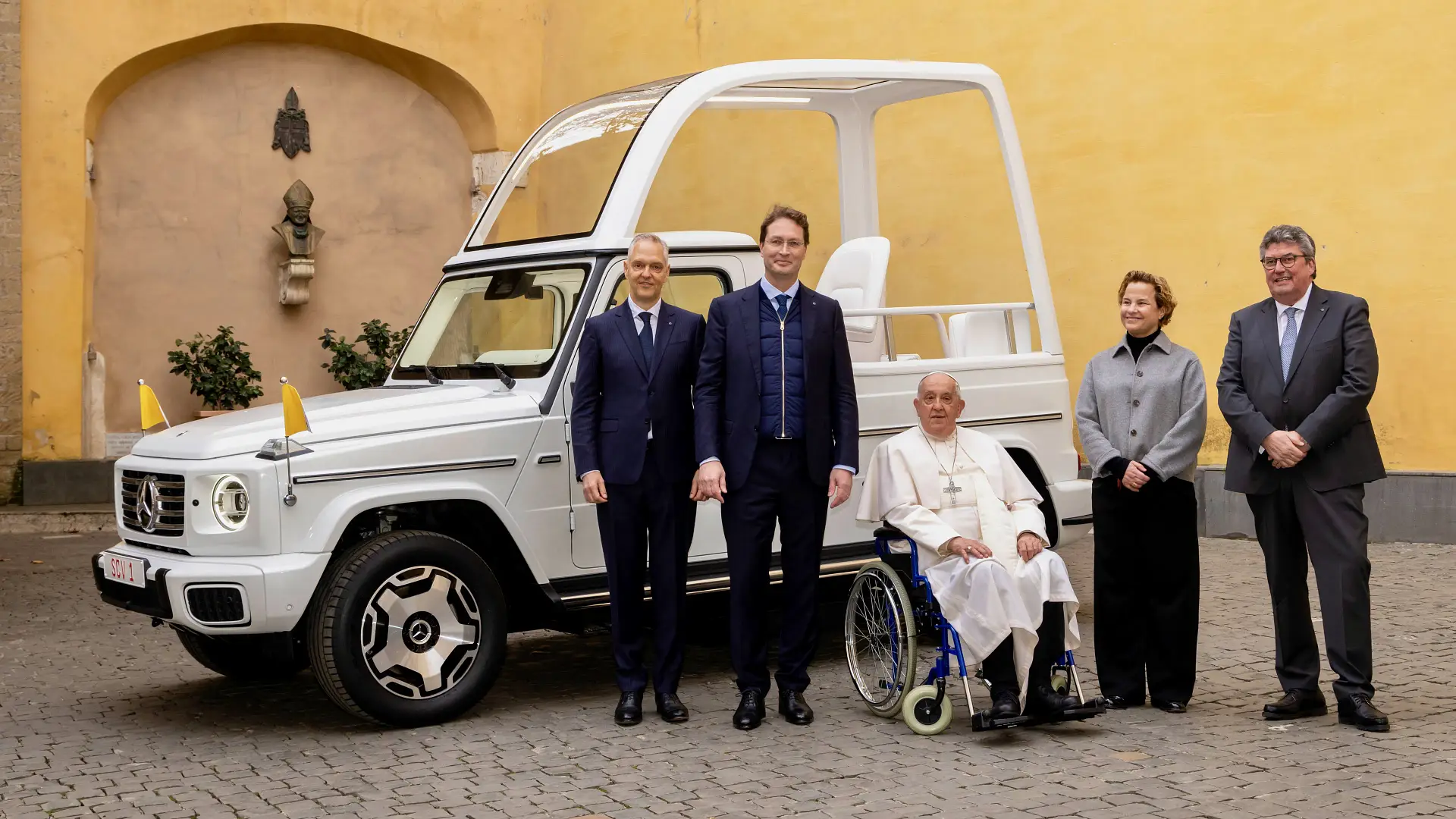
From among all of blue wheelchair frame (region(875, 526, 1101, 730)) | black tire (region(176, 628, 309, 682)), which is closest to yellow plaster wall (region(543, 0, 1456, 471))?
blue wheelchair frame (region(875, 526, 1101, 730))

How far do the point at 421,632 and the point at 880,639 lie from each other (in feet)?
5.86

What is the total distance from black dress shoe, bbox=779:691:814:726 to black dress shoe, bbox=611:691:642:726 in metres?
0.55

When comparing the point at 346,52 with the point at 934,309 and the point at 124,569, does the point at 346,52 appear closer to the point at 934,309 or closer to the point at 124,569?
the point at 934,309

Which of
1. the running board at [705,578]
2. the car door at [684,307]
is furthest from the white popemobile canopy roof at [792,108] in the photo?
the running board at [705,578]

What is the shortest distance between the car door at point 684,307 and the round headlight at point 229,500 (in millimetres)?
1308

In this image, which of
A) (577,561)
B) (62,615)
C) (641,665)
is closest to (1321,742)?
(641,665)

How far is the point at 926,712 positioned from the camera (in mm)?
5766

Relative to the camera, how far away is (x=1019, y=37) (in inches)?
472

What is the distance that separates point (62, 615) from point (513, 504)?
4064 mm

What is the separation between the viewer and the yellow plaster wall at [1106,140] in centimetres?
1011

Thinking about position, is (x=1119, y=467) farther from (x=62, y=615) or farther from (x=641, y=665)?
(x=62, y=615)

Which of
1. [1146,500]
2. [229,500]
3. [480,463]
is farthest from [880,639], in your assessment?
[229,500]

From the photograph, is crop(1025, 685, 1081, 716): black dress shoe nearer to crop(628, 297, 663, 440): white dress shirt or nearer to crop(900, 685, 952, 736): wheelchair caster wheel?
crop(900, 685, 952, 736): wheelchair caster wheel

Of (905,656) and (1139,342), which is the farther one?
(1139,342)
